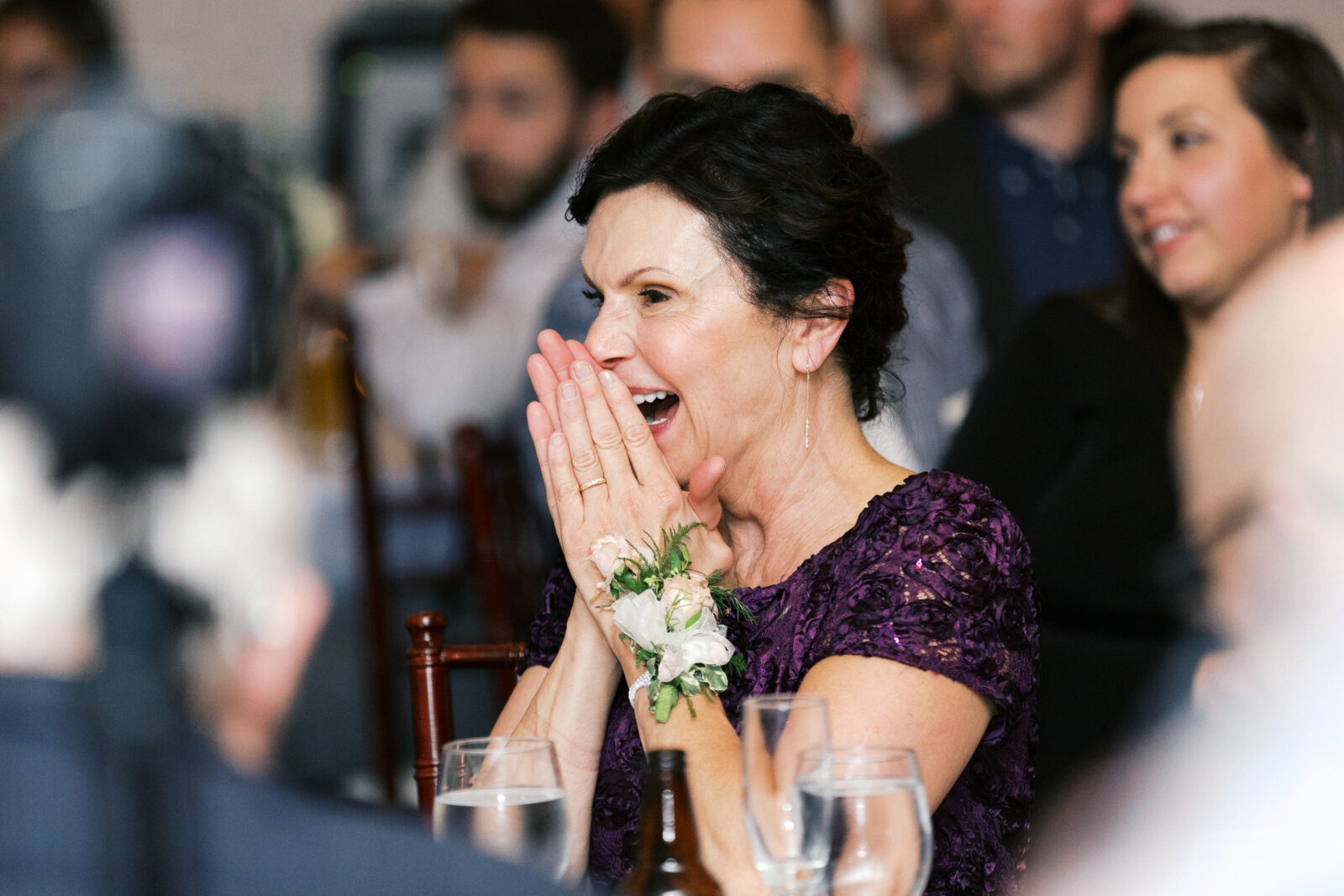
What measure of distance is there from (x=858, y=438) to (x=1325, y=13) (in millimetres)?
2572

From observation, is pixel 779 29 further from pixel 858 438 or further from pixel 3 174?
pixel 3 174

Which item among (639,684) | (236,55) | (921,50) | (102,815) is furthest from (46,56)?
(102,815)

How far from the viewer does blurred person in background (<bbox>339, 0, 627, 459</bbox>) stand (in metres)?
3.65

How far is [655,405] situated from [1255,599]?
1.19 m

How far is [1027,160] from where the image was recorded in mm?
3283

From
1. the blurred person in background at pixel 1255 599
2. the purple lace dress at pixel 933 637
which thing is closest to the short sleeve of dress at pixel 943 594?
the purple lace dress at pixel 933 637

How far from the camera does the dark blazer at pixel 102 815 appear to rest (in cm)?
35

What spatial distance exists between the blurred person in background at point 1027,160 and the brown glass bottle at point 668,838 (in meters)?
2.48

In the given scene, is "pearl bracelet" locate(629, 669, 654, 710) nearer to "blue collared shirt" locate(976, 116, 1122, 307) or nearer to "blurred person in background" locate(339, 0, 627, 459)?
"blue collared shirt" locate(976, 116, 1122, 307)

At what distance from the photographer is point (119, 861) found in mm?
349

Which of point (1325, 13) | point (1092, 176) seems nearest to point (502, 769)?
point (1092, 176)

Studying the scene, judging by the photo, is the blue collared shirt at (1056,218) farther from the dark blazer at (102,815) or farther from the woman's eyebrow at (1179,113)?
the dark blazer at (102,815)

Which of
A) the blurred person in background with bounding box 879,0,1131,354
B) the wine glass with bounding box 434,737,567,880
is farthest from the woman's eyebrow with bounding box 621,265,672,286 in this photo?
the blurred person in background with bounding box 879,0,1131,354

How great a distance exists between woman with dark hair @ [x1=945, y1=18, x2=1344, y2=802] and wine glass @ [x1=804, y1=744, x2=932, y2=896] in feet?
4.81
